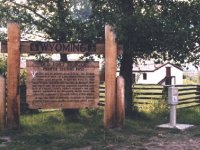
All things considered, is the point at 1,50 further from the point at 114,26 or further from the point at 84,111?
the point at 84,111

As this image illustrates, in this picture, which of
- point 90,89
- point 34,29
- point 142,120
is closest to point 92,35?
point 90,89

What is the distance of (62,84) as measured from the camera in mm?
10992

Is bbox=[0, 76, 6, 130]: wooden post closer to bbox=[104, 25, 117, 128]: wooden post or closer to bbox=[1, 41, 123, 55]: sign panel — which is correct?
bbox=[1, 41, 123, 55]: sign panel

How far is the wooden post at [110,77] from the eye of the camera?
11.2 metres

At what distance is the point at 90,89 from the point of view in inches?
445

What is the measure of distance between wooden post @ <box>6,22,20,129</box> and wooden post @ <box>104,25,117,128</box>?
240cm

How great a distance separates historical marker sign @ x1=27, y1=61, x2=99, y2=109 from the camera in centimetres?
1088

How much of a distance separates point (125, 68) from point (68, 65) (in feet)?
10.9

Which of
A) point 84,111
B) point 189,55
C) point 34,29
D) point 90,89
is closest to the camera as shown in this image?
point 90,89

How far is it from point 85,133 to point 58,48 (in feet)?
7.92

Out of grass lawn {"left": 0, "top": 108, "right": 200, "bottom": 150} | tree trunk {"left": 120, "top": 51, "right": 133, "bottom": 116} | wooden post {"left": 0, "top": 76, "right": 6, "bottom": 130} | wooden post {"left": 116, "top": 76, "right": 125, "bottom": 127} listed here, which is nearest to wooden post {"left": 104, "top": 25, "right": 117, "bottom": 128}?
wooden post {"left": 116, "top": 76, "right": 125, "bottom": 127}

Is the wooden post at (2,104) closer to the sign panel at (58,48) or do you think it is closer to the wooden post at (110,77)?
the sign panel at (58,48)

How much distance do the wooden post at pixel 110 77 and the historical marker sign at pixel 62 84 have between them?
0.34 metres

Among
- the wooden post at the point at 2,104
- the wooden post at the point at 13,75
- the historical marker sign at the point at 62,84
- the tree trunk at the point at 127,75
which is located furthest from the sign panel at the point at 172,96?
the wooden post at the point at 2,104
